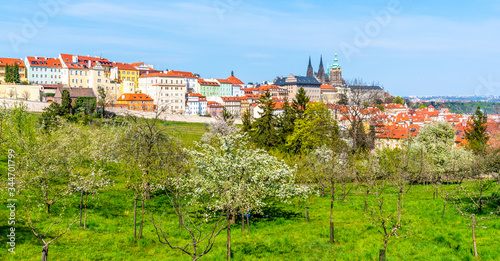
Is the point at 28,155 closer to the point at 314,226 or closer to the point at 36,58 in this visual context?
the point at 314,226

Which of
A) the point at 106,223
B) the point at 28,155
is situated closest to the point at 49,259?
the point at 106,223

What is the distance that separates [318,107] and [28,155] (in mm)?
28436

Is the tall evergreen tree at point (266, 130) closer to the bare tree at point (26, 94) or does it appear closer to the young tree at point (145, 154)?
the young tree at point (145, 154)

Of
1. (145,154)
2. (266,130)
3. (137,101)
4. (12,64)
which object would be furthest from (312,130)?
(12,64)

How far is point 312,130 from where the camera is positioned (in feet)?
129

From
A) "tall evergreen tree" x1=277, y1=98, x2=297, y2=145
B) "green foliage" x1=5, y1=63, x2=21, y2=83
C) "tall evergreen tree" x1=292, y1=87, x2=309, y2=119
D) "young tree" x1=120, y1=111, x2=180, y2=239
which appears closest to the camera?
"young tree" x1=120, y1=111, x2=180, y2=239

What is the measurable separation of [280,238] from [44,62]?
5476 inches

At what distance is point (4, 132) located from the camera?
22.4 meters

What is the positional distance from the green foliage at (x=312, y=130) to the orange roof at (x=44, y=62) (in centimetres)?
12011

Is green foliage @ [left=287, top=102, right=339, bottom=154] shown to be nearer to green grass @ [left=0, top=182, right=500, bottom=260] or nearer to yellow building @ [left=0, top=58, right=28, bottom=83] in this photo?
green grass @ [left=0, top=182, right=500, bottom=260]

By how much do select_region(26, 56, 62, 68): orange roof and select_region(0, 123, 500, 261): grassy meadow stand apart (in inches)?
4978

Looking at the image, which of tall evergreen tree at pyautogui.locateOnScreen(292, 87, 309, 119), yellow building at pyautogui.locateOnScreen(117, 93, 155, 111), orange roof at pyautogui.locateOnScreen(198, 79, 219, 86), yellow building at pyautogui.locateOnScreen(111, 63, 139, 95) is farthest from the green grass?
orange roof at pyautogui.locateOnScreen(198, 79, 219, 86)

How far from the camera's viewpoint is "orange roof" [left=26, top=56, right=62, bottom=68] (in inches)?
5137

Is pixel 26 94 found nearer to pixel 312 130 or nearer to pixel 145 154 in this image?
pixel 312 130
